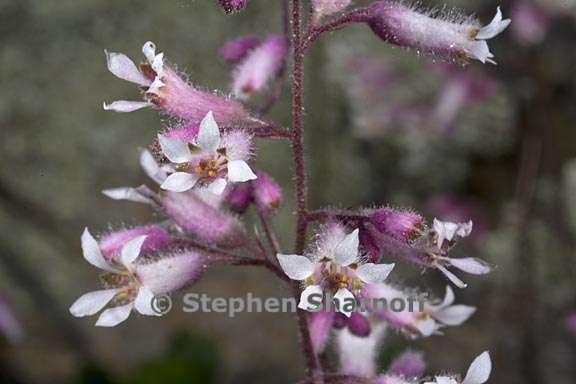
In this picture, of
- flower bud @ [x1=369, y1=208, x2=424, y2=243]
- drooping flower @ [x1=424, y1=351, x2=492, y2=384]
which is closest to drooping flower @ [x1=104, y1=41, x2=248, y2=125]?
flower bud @ [x1=369, y1=208, x2=424, y2=243]

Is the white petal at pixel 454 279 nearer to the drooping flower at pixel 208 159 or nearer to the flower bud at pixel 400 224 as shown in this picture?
the flower bud at pixel 400 224

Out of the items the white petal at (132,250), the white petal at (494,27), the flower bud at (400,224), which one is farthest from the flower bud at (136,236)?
the white petal at (494,27)

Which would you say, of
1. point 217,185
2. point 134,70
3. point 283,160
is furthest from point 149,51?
point 283,160

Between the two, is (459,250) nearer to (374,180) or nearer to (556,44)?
(374,180)

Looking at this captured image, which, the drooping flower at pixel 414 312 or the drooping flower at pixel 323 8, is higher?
the drooping flower at pixel 323 8

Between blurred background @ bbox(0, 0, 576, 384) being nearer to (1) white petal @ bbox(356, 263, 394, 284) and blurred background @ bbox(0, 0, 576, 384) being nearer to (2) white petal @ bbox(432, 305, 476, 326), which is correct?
(2) white petal @ bbox(432, 305, 476, 326)

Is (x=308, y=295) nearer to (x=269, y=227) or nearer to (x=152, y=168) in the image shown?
(x=269, y=227)
